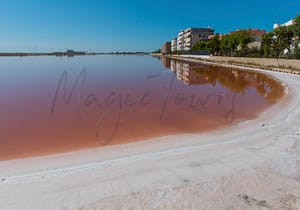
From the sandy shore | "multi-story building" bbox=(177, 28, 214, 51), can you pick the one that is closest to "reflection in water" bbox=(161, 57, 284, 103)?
the sandy shore

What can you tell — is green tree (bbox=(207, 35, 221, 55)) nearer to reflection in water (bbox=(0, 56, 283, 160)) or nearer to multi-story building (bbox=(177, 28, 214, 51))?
multi-story building (bbox=(177, 28, 214, 51))

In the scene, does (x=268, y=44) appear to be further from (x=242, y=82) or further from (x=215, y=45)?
(x=215, y=45)

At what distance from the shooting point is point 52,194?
301cm

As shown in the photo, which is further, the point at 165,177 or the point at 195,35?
the point at 195,35

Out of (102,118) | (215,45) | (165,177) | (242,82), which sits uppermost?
(215,45)

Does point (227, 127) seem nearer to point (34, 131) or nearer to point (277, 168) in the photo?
point (277, 168)

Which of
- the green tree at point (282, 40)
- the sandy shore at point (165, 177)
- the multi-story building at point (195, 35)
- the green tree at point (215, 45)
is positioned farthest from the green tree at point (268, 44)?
the multi-story building at point (195, 35)

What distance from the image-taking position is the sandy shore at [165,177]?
2826 millimetres

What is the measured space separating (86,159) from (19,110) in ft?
20.1

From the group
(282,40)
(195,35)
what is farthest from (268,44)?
(195,35)

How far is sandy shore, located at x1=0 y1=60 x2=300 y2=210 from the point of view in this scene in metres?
2.83

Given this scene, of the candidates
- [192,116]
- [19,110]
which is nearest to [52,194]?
[192,116]

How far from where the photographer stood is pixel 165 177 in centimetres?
344

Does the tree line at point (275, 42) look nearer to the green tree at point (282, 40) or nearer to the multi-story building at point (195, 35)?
the green tree at point (282, 40)
